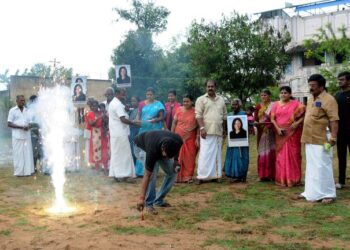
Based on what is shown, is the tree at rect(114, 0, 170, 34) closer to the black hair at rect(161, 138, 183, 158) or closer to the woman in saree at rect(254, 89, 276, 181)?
the woman in saree at rect(254, 89, 276, 181)

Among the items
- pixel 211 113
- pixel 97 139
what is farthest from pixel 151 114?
pixel 97 139

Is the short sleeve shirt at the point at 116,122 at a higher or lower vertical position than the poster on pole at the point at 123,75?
lower

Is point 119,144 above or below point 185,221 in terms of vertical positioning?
above

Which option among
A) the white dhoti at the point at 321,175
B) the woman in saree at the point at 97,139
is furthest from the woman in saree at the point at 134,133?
the white dhoti at the point at 321,175

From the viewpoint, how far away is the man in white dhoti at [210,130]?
8.71 metres

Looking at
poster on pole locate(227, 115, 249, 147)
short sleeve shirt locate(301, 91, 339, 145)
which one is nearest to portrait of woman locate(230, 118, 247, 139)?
poster on pole locate(227, 115, 249, 147)

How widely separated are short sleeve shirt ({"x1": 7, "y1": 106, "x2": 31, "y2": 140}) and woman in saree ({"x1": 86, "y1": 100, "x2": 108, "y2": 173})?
1.41 meters

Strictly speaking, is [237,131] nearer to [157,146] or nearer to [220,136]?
[220,136]

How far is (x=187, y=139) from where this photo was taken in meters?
8.97

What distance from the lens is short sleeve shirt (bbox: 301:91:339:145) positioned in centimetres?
657

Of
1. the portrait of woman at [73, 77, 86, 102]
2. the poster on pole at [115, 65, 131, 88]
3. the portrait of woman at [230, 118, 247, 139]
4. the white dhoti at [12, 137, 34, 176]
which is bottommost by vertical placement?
the white dhoti at [12, 137, 34, 176]

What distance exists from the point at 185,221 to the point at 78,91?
835 centimetres

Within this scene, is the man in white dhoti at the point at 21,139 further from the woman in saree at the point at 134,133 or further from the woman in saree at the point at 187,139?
the woman in saree at the point at 187,139

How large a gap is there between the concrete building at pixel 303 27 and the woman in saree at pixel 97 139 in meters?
19.3
